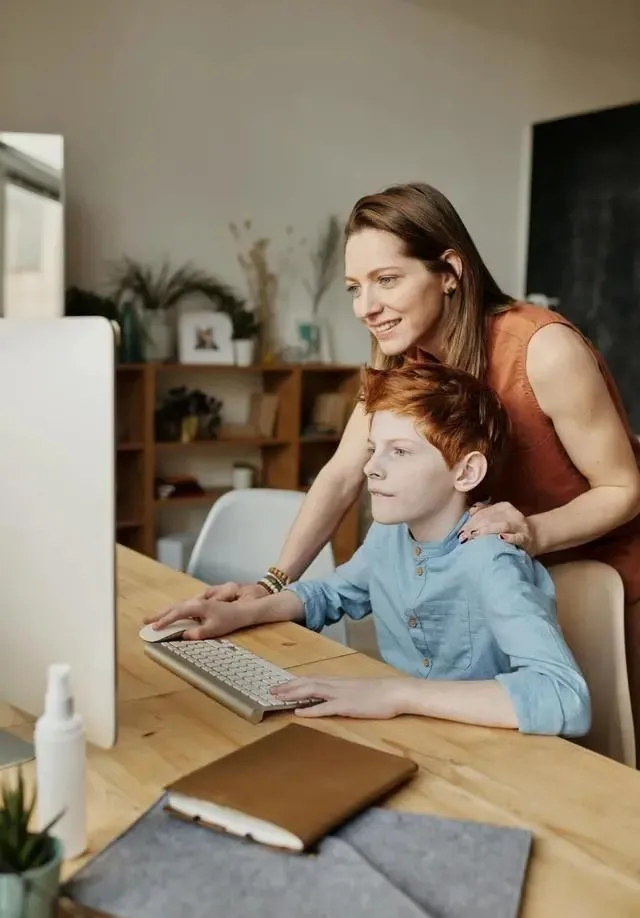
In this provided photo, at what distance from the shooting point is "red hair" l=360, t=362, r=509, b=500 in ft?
4.50

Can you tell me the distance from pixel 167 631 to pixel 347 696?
1.34ft

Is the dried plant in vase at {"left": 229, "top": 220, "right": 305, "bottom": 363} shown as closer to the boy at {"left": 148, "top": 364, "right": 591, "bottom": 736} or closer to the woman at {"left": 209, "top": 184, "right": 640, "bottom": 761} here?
the woman at {"left": 209, "top": 184, "right": 640, "bottom": 761}

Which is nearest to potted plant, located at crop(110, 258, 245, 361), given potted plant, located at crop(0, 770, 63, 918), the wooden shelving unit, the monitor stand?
the wooden shelving unit

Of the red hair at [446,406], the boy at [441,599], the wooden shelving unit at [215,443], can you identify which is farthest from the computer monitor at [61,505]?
the wooden shelving unit at [215,443]

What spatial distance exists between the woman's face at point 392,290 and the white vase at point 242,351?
8.87ft

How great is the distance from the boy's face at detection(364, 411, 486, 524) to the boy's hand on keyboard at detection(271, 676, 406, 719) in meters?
0.26

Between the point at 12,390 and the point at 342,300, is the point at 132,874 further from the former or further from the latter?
the point at 342,300

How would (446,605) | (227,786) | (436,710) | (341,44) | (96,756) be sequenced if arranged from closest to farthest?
(227,786), (96,756), (436,710), (446,605), (341,44)

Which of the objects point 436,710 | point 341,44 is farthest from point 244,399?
point 436,710

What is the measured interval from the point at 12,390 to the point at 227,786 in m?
0.43

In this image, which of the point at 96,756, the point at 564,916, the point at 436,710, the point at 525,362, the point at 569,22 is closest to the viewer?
the point at 564,916

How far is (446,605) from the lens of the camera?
1390 millimetres

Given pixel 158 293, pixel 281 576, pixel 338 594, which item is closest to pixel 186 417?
pixel 158 293

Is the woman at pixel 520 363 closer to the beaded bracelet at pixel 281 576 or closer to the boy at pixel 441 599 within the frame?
the beaded bracelet at pixel 281 576
